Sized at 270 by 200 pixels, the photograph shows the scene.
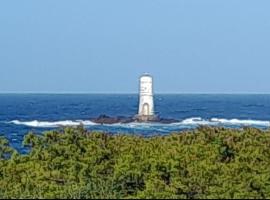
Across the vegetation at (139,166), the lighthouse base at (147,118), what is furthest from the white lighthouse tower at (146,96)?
the vegetation at (139,166)

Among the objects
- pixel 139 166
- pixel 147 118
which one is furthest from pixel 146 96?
pixel 139 166

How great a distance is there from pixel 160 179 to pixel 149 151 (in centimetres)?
254

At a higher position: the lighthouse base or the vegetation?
the vegetation

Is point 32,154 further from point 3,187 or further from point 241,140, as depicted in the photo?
point 241,140

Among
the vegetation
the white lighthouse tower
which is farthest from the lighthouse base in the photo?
the vegetation

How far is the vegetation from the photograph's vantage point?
80.9 feet

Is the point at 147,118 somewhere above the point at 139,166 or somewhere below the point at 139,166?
below

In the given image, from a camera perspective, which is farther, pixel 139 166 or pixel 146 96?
pixel 146 96

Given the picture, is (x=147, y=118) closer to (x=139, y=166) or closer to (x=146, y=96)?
(x=146, y=96)

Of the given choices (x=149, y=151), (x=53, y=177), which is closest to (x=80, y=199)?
(x=53, y=177)

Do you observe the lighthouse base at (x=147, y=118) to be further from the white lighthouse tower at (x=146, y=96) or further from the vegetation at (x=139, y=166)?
the vegetation at (x=139, y=166)

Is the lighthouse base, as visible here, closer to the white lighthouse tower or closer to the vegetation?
the white lighthouse tower

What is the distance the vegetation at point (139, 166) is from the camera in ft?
80.9

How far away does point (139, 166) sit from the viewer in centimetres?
2670
